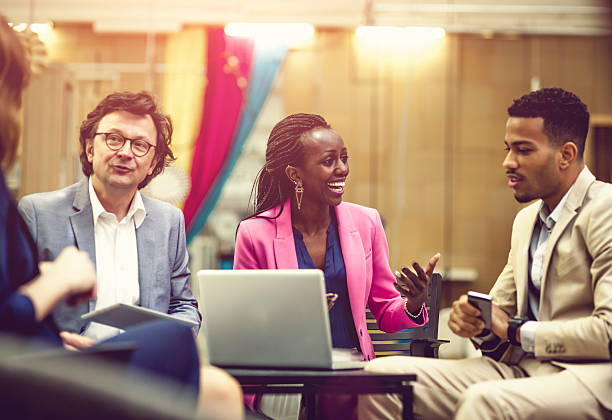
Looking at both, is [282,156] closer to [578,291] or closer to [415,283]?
[415,283]

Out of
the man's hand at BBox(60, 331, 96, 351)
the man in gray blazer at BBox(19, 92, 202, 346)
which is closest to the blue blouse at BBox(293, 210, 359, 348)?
the man in gray blazer at BBox(19, 92, 202, 346)

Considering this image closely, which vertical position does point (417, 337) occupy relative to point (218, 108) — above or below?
below

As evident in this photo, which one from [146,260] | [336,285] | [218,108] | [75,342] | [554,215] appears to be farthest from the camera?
[218,108]

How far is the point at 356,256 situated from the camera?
99.5 inches

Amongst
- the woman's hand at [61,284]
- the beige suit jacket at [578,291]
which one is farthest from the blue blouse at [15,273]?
the beige suit jacket at [578,291]

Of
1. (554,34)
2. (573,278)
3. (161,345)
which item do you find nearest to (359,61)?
(554,34)

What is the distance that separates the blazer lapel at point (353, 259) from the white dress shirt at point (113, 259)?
766mm

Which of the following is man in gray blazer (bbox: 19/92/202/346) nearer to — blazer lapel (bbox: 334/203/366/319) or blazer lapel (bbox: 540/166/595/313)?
blazer lapel (bbox: 334/203/366/319)

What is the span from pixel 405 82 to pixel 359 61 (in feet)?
1.58

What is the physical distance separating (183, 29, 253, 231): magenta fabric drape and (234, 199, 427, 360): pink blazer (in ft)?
11.5

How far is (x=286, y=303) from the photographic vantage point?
1663 mm

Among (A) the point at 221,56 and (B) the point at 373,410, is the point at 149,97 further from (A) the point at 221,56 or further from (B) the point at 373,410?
(A) the point at 221,56

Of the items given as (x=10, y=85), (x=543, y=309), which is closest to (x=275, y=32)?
(x=543, y=309)

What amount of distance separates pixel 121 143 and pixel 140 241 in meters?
0.36
